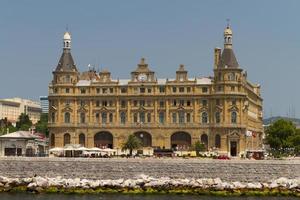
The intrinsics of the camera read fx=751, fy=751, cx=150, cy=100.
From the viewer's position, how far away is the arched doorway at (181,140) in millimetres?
122250

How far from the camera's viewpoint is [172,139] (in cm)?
12294

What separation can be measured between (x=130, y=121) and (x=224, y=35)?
21010mm

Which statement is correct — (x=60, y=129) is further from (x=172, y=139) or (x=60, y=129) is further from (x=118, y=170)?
(x=118, y=170)

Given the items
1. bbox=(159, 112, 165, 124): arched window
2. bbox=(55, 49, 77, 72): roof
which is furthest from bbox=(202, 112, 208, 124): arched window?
bbox=(55, 49, 77, 72): roof

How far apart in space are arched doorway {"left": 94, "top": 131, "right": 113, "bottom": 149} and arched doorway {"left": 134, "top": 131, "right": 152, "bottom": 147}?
4709mm

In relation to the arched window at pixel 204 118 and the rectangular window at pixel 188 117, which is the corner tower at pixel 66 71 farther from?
the arched window at pixel 204 118

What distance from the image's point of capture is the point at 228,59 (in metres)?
121

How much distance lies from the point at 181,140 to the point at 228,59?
15246mm

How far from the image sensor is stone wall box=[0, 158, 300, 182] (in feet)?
261

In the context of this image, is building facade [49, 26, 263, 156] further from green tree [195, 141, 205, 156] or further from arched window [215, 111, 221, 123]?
green tree [195, 141, 205, 156]

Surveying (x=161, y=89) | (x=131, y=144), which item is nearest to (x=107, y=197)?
(x=131, y=144)

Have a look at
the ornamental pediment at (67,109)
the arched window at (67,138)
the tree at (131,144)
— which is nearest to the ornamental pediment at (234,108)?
the tree at (131,144)

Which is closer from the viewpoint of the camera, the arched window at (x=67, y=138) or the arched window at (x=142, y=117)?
the arched window at (x=142, y=117)

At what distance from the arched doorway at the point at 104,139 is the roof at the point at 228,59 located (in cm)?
2211
